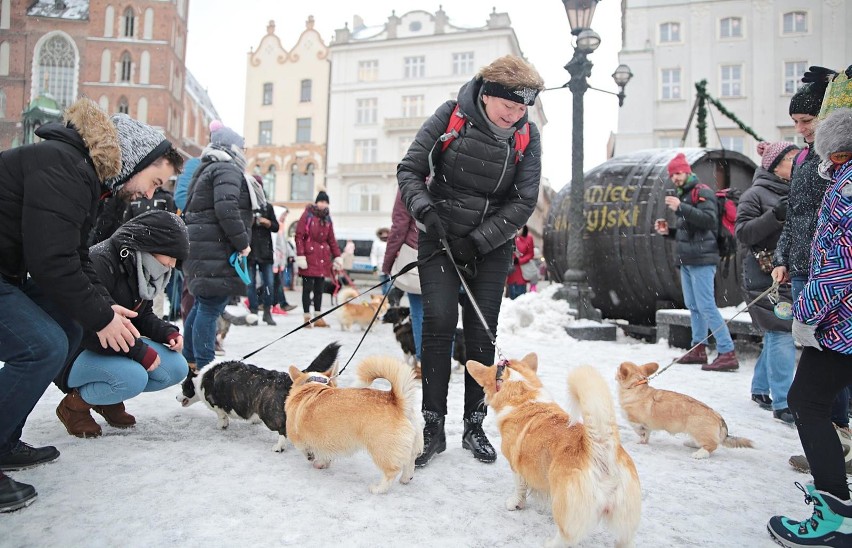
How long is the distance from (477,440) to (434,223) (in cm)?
123

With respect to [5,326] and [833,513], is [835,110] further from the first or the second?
[5,326]

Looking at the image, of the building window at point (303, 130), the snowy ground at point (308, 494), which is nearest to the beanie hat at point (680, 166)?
the snowy ground at point (308, 494)

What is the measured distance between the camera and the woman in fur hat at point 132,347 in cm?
284

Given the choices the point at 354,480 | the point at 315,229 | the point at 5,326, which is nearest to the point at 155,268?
the point at 5,326

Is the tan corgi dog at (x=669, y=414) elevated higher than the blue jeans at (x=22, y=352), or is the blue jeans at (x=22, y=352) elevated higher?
the blue jeans at (x=22, y=352)

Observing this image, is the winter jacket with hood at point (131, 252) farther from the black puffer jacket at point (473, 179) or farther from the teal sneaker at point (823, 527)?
the teal sneaker at point (823, 527)

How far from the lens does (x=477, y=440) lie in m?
3.04

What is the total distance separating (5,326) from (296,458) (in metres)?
1.48

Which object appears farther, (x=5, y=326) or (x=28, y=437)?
(x=28, y=437)

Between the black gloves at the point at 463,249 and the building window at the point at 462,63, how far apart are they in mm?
37964

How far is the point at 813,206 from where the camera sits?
2.95 m

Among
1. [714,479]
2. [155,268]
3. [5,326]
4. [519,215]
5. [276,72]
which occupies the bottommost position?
[714,479]

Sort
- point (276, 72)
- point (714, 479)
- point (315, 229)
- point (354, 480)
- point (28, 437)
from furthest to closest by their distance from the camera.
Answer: point (276, 72) → point (315, 229) → point (28, 437) → point (714, 479) → point (354, 480)

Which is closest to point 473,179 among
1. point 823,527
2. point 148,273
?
point 148,273
